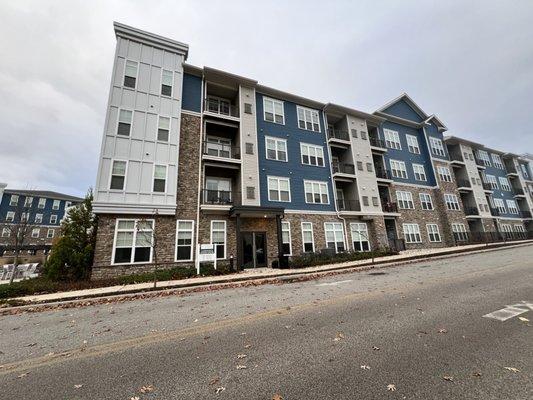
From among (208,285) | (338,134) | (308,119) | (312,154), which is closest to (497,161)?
(338,134)

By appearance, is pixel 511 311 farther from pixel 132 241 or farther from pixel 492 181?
pixel 492 181

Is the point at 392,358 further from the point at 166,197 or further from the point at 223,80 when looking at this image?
the point at 223,80

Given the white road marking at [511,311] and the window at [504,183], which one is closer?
the white road marking at [511,311]

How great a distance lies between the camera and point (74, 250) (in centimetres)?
1589

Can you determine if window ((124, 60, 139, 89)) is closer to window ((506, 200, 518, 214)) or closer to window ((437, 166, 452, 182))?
window ((437, 166, 452, 182))

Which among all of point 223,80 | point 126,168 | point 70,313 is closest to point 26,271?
point 126,168

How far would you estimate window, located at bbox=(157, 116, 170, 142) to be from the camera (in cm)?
1817

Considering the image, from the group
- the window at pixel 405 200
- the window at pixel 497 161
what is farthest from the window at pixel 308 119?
the window at pixel 497 161

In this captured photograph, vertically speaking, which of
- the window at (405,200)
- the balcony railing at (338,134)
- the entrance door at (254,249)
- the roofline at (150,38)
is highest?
the roofline at (150,38)

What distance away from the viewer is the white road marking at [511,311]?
556 cm

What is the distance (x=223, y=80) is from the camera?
842 inches

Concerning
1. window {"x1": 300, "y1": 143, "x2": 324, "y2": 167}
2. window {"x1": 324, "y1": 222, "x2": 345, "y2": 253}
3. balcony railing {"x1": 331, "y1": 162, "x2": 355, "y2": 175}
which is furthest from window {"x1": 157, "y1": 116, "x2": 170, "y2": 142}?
balcony railing {"x1": 331, "y1": 162, "x2": 355, "y2": 175}

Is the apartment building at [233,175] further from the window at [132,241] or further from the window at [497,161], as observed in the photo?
the window at [497,161]

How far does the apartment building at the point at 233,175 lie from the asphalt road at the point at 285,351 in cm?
903
